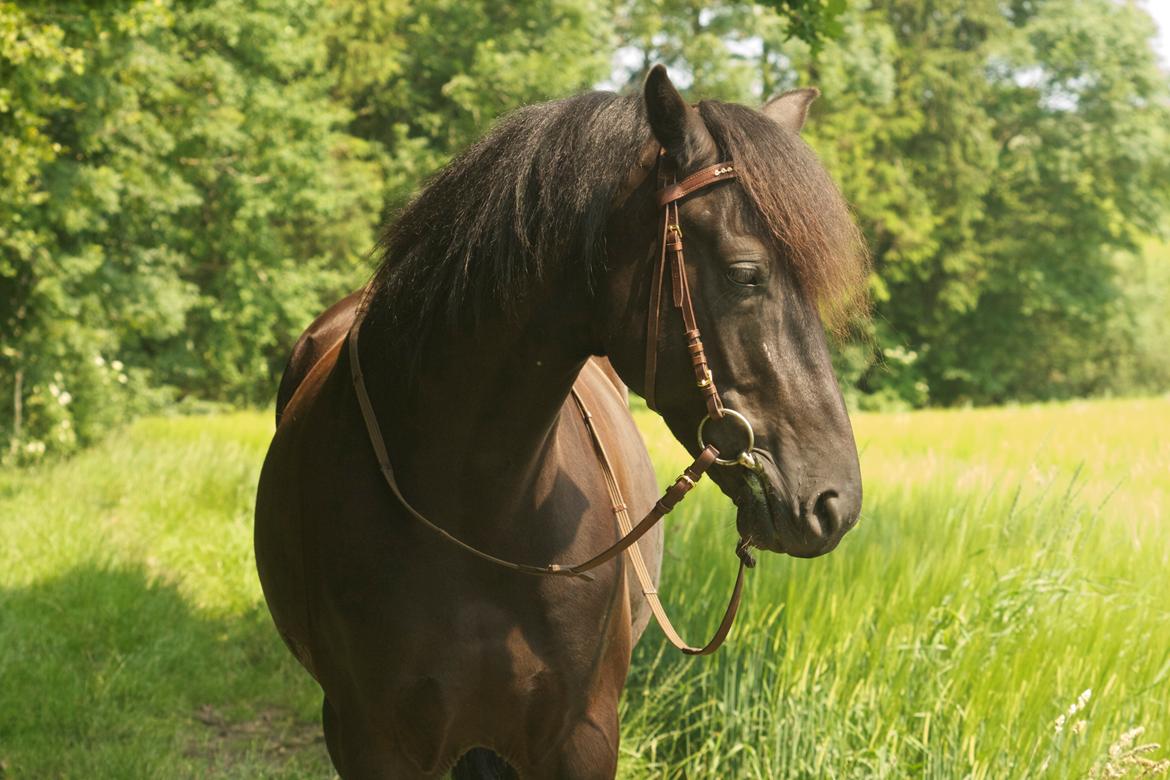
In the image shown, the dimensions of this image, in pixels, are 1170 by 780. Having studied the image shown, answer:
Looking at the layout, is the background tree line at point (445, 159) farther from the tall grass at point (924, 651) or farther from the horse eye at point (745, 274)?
the tall grass at point (924, 651)

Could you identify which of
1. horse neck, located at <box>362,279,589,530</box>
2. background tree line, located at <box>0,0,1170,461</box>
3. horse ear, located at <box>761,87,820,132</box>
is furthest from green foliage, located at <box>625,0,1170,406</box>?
horse neck, located at <box>362,279,589,530</box>

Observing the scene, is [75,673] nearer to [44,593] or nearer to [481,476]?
[44,593]

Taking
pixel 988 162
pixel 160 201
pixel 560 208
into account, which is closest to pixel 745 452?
pixel 560 208

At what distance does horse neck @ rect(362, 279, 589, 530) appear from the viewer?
2.23 m

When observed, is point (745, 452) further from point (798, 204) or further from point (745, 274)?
point (798, 204)

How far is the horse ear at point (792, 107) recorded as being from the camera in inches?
97.9

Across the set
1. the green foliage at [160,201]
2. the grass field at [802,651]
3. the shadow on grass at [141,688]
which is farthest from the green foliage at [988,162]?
the shadow on grass at [141,688]

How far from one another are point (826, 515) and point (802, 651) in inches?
83.9

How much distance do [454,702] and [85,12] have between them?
8.10 m

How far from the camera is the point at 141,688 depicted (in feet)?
17.0

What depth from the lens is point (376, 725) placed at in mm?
2496

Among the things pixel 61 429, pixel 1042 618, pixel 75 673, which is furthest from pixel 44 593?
pixel 61 429

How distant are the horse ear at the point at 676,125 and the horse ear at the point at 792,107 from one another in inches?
19.3

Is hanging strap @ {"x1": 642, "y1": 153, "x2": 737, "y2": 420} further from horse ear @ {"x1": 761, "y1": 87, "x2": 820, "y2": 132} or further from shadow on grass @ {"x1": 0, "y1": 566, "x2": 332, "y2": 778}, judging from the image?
shadow on grass @ {"x1": 0, "y1": 566, "x2": 332, "y2": 778}
